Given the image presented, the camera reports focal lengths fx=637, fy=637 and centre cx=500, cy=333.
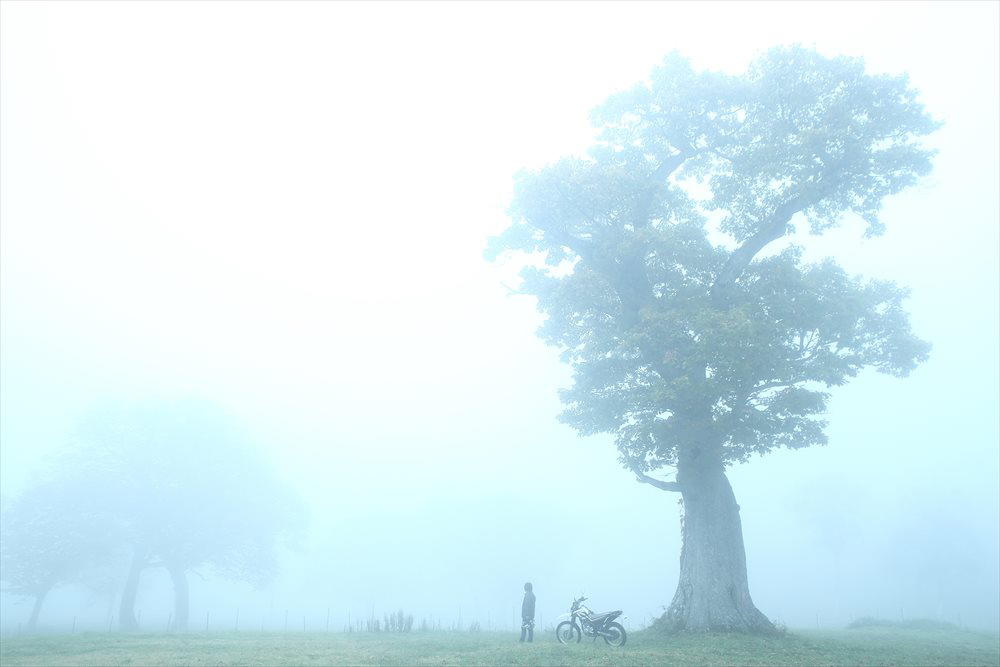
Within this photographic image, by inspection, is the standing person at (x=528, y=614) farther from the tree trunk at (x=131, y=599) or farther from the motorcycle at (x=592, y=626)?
the tree trunk at (x=131, y=599)

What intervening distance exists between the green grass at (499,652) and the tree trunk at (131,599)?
25.0 metres

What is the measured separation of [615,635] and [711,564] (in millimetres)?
4905

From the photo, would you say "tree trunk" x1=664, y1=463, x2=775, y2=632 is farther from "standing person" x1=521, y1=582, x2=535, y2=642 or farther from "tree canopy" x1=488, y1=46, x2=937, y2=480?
"standing person" x1=521, y1=582, x2=535, y2=642

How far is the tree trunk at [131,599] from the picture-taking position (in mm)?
46719

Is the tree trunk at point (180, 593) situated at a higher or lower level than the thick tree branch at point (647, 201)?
lower

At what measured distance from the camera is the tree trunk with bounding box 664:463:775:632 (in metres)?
23.2

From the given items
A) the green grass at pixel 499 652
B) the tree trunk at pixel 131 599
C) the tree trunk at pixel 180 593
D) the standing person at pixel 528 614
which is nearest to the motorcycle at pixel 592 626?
the green grass at pixel 499 652

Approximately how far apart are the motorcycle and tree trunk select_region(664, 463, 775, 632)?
299 centimetres

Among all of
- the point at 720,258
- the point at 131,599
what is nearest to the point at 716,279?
the point at 720,258

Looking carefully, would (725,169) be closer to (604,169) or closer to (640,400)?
(604,169)

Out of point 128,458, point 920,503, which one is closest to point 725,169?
point 128,458

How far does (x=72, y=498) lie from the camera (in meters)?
51.1

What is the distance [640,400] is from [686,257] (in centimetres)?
601

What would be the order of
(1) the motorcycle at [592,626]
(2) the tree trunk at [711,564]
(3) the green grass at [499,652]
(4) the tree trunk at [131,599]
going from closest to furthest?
(3) the green grass at [499,652] → (1) the motorcycle at [592,626] → (2) the tree trunk at [711,564] → (4) the tree trunk at [131,599]
